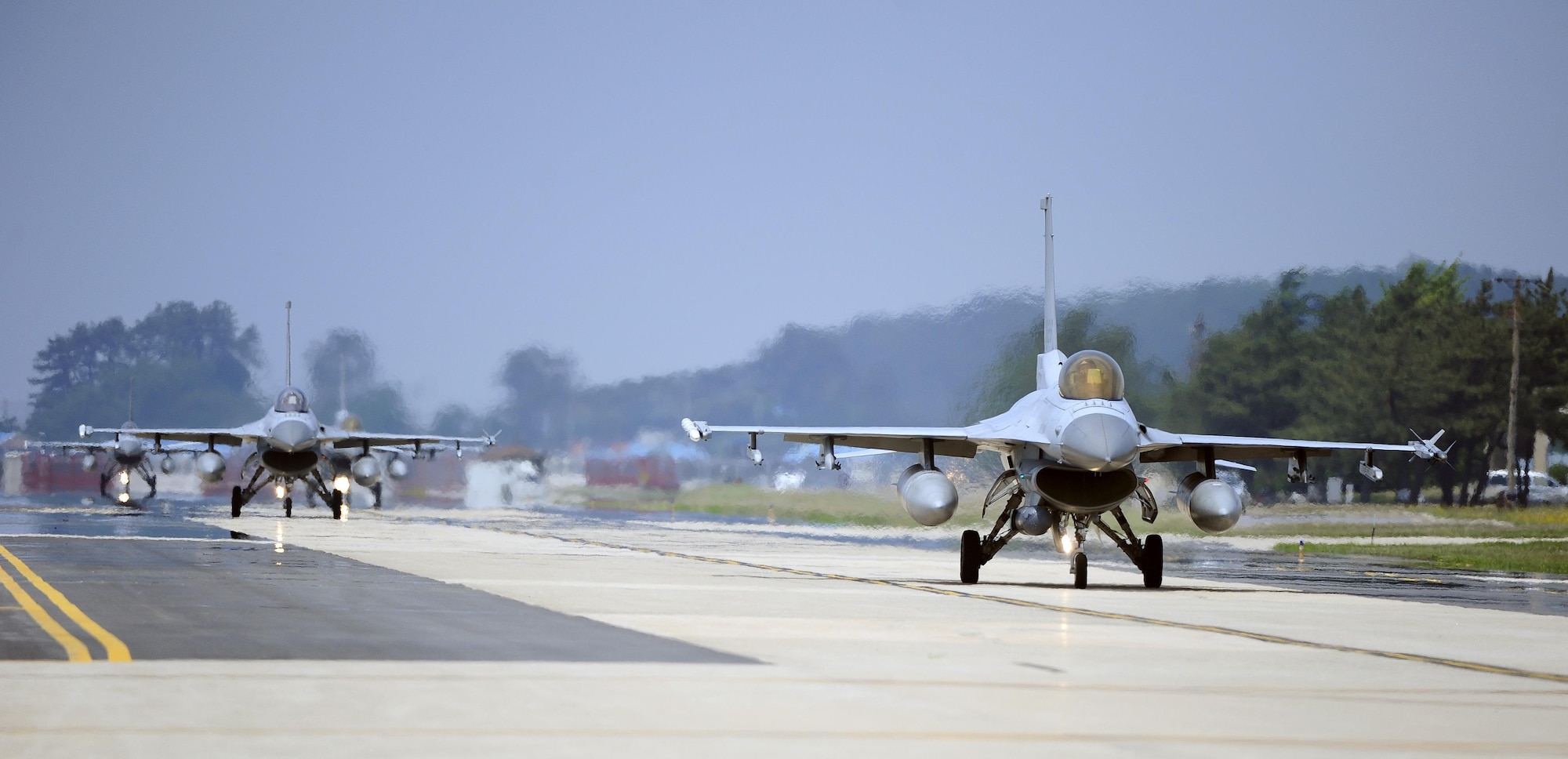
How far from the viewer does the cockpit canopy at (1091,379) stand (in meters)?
22.2

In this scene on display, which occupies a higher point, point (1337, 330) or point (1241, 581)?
point (1337, 330)

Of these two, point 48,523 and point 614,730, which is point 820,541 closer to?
point 48,523

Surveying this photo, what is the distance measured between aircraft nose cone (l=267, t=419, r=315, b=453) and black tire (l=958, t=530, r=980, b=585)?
2994 cm


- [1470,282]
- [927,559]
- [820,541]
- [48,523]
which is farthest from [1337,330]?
[48,523]

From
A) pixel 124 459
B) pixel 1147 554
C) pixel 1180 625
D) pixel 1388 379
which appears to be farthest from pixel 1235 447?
pixel 124 459

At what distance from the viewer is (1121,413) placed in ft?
71.9

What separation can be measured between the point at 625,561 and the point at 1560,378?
51.9 metres

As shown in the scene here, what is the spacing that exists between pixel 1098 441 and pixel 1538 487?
6878 cm

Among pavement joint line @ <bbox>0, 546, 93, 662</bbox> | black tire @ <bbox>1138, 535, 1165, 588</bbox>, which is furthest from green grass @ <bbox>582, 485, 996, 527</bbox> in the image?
pavement joint line @ <bbox>0, 546, 93, 662</bbox>

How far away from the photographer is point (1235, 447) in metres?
25.2

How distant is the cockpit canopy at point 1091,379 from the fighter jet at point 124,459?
49.6m

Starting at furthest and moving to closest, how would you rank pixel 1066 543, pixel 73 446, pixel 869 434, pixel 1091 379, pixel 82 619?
pixel 73 446 < pixel 869 434 < pixel 1066 543 < pixel 1091 379 < pixel 82 619

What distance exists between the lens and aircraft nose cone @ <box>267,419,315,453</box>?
49219 mm

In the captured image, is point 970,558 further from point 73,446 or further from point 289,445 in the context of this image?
point 73,446
